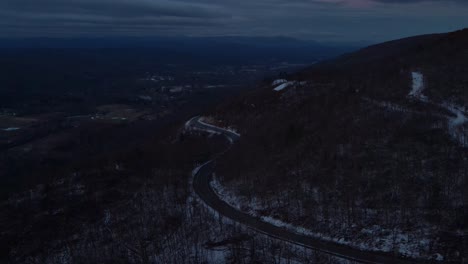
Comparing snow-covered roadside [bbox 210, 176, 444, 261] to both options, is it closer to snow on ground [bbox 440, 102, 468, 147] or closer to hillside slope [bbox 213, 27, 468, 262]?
hillside slope [bbox 213, 27, 468, 262]

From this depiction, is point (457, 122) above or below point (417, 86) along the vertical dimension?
below

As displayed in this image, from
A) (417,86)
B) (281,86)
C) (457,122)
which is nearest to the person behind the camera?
(457,122)

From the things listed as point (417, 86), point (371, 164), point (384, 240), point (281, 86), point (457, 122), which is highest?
point (417, 86)

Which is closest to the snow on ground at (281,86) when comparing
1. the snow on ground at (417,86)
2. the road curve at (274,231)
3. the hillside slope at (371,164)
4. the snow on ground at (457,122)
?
the hillside slope at (371,164)

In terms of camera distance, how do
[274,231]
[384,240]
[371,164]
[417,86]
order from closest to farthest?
[384,240]
[274,231]
[371,164]
[417,86]

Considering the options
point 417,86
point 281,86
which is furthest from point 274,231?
point 281,86

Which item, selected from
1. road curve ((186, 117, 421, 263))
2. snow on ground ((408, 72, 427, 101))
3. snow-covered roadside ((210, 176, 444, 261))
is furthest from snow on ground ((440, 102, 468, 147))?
road curve ((186, 117, 421, 263))

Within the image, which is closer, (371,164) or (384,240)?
(384,240)

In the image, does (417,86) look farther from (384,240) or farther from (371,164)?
(384,240)

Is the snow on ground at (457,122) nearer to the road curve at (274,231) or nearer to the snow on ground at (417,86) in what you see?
the snow on ground at (417,86)
